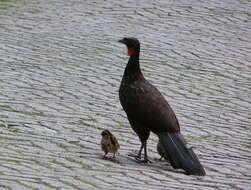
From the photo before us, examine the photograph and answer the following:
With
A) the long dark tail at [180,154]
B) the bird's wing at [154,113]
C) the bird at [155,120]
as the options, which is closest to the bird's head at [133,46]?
the bird at [155,120]

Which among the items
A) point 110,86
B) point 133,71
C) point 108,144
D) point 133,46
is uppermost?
point 133,46

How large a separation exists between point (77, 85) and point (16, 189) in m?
5.59

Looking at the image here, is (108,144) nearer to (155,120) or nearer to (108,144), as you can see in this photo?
(108,144)

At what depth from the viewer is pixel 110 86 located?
12750 mm

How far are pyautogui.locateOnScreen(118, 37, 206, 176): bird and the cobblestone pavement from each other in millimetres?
157

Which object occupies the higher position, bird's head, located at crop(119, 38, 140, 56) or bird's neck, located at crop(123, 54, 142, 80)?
bird's head, located at crop(119, 38, 140, 56)

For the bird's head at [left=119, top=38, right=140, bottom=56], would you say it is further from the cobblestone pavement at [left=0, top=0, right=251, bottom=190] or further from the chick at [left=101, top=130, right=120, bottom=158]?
the cobblestone pavement at [left=0, top=0, right=251, bottom=190]

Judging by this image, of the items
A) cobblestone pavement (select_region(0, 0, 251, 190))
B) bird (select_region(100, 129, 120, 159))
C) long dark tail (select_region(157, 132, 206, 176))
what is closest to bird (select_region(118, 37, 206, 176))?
long dark tail (select_region(157, 132, 206, 176))

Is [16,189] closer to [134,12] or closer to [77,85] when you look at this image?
[77,85]

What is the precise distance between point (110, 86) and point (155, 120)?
4.09 metres

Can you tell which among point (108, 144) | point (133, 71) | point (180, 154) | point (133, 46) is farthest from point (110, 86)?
point (180, 154)

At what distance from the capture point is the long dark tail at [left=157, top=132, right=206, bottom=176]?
831cm

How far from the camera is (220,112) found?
11570 millimetres

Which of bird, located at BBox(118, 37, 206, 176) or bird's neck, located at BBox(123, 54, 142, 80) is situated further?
bird's neck, located at BBox(123, 54, 142, 80)
